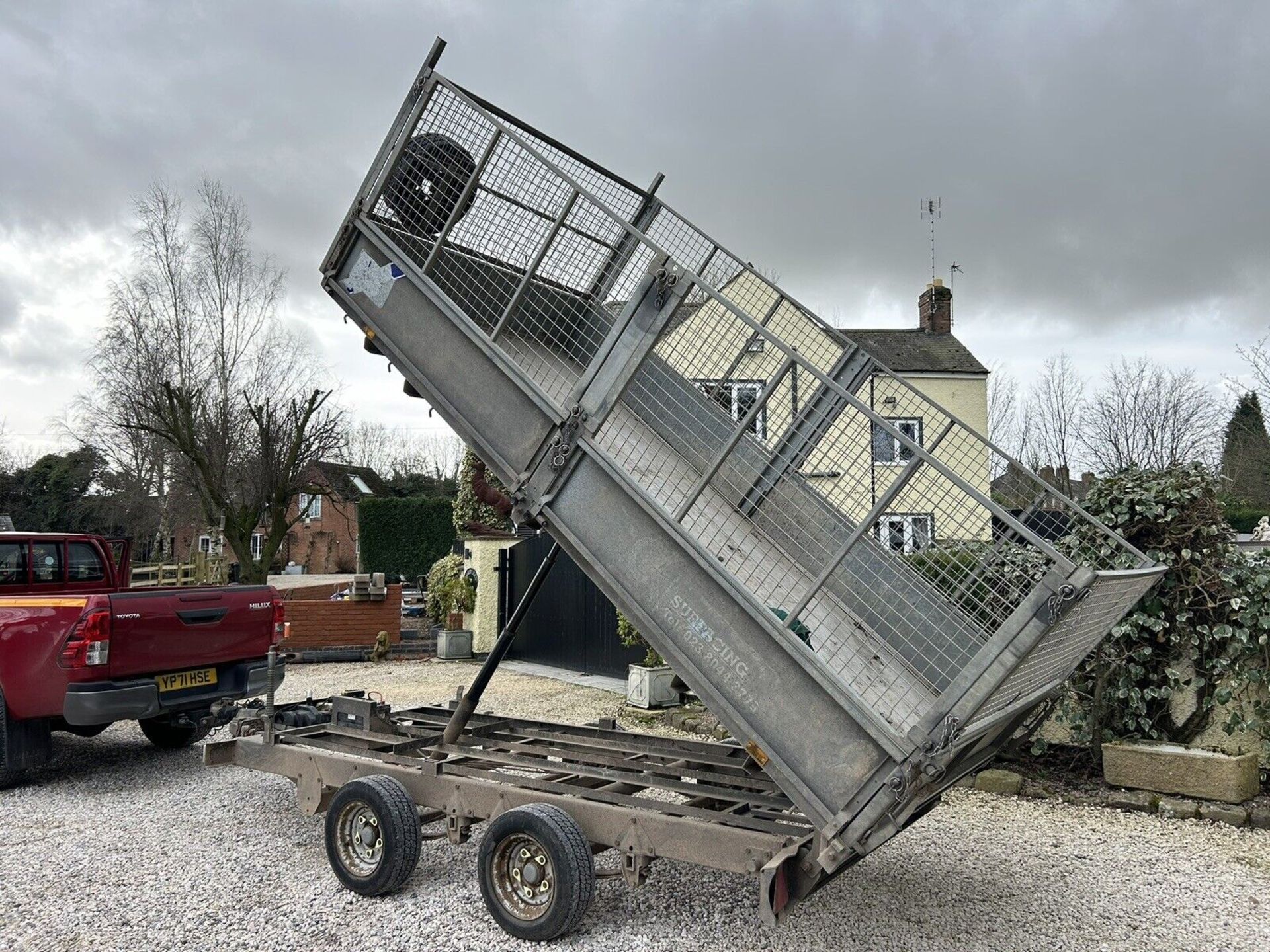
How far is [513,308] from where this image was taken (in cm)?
485

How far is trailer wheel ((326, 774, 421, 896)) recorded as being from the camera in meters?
4.83

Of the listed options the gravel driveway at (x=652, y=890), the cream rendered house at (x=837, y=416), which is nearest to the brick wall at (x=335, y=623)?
the gravel driveway at (x=652, y=890)

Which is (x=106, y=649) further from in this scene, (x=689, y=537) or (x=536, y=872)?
(x=689, y=537)

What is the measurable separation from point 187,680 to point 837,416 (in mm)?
5810

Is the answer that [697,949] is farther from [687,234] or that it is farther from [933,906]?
[687,234]

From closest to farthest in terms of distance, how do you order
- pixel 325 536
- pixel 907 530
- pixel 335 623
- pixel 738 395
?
pixel 907 530
pixel 738 395
pixel 335 623
pixel 325 536

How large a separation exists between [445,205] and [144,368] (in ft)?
86.5

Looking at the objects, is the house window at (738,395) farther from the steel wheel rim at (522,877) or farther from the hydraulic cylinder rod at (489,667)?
the steel wheel rim at (522,877)

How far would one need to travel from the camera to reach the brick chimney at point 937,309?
928 inches

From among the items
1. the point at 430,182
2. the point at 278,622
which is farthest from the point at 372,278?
the point at 278,622

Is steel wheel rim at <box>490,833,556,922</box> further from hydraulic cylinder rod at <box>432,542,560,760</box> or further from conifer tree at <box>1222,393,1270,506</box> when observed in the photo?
conifer tree at <box>1222,393,1270,506</box>

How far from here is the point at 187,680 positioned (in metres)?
7.35

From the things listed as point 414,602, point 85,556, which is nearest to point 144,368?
point 414,602

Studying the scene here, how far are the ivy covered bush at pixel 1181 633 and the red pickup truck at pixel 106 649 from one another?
21.7ft
